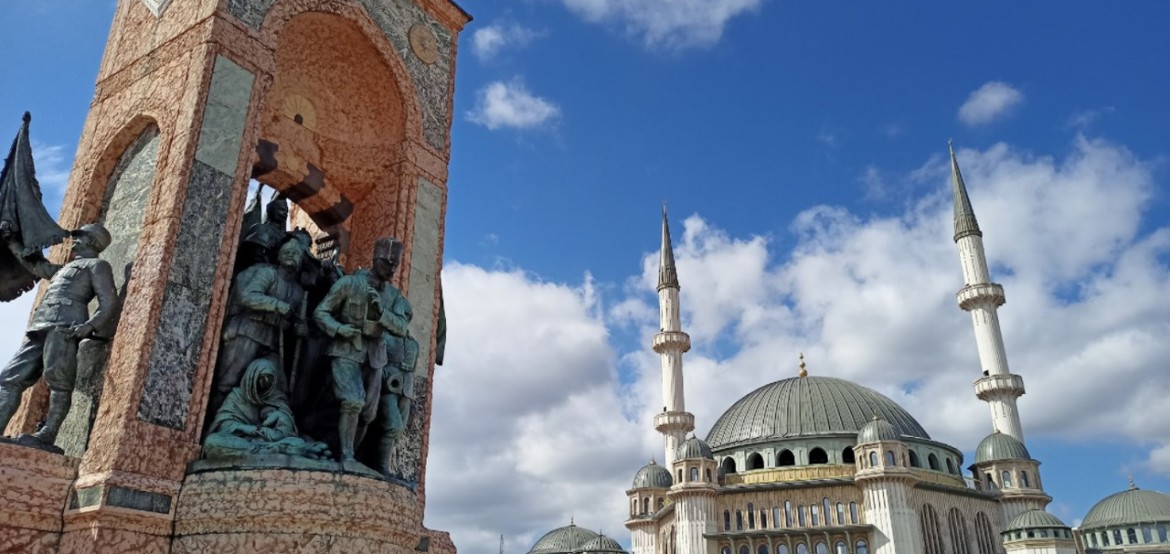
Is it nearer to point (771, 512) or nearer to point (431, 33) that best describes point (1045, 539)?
point (771, 512)

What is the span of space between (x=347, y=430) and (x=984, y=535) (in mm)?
47452

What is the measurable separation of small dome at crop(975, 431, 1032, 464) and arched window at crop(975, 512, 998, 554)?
309 cm

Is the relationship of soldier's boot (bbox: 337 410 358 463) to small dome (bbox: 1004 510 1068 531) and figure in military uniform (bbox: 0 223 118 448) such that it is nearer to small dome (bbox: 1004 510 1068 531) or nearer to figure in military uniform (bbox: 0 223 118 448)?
figure in military uniform (bbox: 0 223 118 448)

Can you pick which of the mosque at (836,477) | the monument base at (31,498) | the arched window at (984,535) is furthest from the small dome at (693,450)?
the monument base at (31,498)

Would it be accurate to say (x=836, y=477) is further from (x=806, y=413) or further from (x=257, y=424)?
(x=257, y=424)

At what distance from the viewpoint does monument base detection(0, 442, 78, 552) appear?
5.09 meters

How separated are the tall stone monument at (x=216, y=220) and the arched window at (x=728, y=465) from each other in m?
42.6

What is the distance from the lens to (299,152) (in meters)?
9.02

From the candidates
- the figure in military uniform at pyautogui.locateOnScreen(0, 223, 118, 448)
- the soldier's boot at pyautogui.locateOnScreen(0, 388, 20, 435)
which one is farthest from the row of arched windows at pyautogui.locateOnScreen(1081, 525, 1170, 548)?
the soldier's boot at pyautogui.locateOnScreen(0, 388, 20, 435)

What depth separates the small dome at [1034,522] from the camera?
135ft

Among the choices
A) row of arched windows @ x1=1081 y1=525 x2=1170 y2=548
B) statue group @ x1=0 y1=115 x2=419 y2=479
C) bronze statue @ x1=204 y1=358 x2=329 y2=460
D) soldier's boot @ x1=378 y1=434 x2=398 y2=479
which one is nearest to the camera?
bronze statue @ x1=204 y1=358 x2=329 y2=460

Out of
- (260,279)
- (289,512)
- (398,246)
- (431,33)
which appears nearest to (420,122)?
(431,33)

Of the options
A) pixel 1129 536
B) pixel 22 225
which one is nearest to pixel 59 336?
pixel 22 225

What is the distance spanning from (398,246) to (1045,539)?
1691 inches
